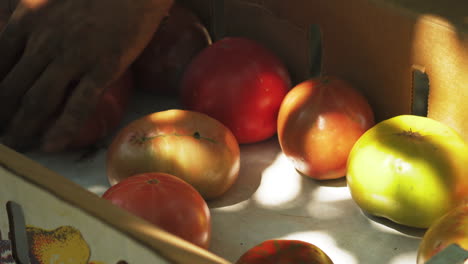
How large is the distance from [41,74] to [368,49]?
594mm

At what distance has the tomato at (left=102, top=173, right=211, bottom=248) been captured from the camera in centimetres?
90

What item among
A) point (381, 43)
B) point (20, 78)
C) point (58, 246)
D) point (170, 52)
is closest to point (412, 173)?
point (381, 43)

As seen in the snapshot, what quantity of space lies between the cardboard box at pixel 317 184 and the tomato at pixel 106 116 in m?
0.05

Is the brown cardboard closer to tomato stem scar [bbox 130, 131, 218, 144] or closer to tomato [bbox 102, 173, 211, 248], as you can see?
tomato stem scar [bbox 130, 131, 218, 144]

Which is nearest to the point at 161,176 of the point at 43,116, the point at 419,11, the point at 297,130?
the point at 297,130

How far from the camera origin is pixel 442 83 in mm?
1045

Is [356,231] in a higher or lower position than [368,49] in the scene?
lower

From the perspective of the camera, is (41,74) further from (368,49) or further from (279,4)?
(368,49)

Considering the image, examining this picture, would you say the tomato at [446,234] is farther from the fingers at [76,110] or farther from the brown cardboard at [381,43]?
the fingers at [76,110]

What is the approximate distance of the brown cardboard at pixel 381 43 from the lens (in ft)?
3.37

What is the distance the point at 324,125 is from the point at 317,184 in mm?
110

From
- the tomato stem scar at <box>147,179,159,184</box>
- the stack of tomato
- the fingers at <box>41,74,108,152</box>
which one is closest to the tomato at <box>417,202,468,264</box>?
the stack of tomato

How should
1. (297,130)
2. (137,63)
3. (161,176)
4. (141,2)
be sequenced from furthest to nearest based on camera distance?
(137,63) → (141,2) → (297,130) → (161,176)

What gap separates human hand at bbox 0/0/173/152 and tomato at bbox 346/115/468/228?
48 cm
